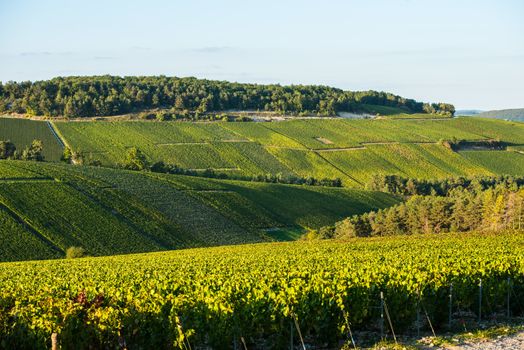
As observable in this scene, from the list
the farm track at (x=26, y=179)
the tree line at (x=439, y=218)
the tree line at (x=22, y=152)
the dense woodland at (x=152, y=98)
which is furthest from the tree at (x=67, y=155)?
the tree line at (x=439, y=218)

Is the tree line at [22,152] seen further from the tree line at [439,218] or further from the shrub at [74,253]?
the shrub at [74,253]

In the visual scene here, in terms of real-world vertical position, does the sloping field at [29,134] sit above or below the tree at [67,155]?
above

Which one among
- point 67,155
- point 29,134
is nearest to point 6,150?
point 67,155

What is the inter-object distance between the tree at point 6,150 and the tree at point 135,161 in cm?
1785

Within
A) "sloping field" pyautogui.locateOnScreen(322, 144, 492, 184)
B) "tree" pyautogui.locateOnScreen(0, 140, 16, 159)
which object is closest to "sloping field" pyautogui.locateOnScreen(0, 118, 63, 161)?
"tree" pyautogui.locateOnScreen(0, 140, 16, 159)

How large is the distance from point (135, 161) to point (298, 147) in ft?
126

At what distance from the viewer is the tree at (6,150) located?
11100cm

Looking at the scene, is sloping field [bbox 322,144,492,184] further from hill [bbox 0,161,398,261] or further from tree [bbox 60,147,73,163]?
tree [bbox 60,147,73,163]

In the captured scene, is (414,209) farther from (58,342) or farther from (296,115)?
(296,115)

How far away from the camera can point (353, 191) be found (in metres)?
108

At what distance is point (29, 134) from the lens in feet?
413

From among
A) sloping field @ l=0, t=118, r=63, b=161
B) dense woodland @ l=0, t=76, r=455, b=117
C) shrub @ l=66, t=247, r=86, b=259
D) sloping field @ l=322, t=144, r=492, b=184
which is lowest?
shrub @ l=66, t=247, r=86, b=259

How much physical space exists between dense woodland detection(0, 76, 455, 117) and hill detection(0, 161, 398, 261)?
2169 inches

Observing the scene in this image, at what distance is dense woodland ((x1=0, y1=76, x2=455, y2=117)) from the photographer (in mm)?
146500
